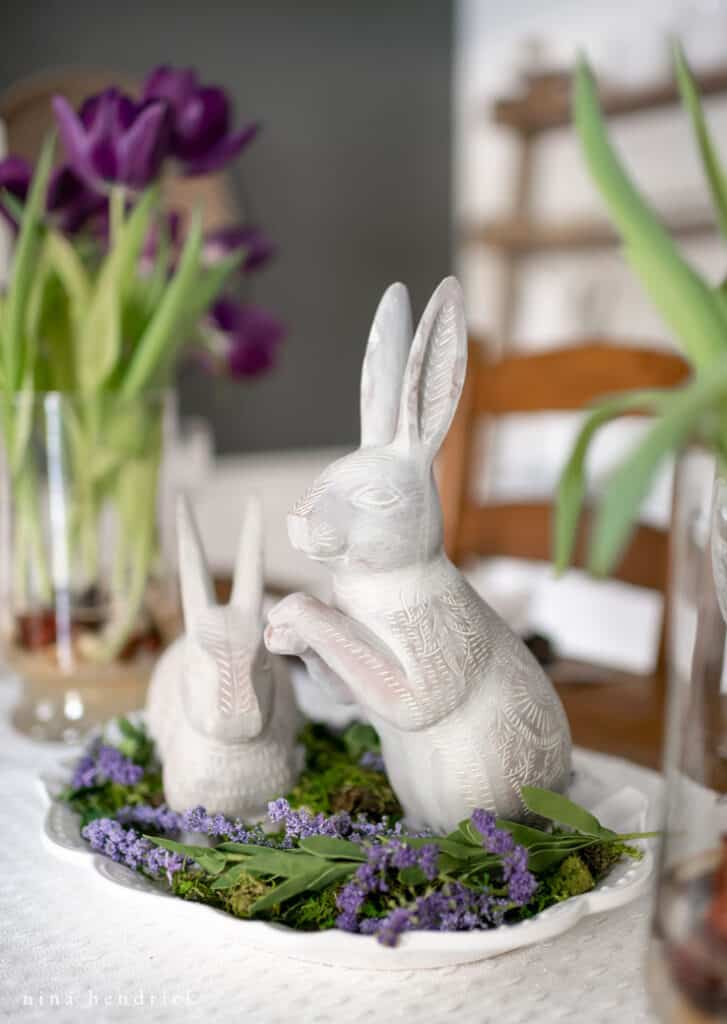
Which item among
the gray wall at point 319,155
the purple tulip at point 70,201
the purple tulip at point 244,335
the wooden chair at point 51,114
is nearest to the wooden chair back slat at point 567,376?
the purple tulip at point 244,335

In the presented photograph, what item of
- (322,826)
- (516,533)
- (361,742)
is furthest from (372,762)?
(516,533)

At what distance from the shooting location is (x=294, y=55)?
85.3 inches

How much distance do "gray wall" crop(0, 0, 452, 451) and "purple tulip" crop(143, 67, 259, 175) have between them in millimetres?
1152

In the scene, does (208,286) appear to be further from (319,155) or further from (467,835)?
(319,155)

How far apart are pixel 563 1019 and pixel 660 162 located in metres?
2.36

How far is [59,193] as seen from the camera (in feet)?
2.55

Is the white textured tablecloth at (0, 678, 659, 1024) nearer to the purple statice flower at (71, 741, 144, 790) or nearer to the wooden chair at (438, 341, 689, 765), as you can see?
the purple statice flower at (71, 741, 144, 790)

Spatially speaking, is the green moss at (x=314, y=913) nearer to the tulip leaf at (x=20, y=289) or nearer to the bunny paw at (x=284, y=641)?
the bunny paw at (x=284, y=641)

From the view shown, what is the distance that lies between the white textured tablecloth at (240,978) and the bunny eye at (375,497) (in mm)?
189

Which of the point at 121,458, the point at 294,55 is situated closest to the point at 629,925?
the point at 121,458

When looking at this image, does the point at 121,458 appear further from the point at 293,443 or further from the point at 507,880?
the point at 293,443

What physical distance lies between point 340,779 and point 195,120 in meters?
0.49

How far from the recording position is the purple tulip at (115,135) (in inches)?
28.0

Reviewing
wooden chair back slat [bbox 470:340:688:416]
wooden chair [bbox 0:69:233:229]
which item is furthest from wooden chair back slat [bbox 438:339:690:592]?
wooden chair [bbox 0:69:233:229]
